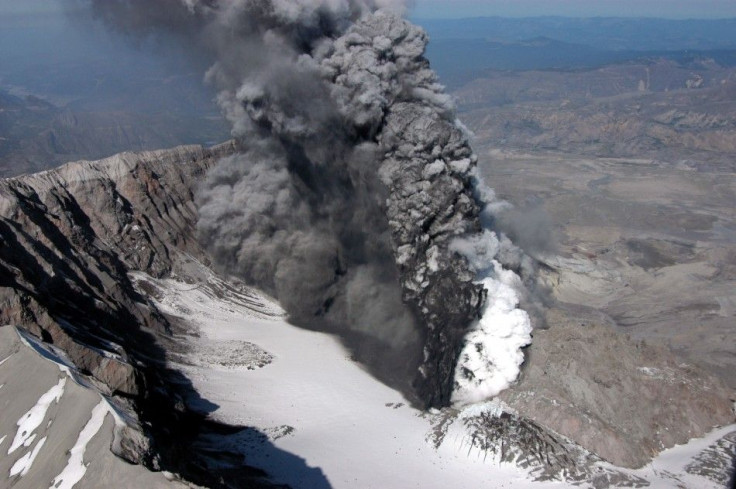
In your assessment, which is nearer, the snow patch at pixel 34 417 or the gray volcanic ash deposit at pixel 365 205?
the snow patch at pixel 34 417

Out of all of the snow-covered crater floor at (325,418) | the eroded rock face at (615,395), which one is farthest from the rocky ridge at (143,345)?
the snow-covered crater floor at (325,418)

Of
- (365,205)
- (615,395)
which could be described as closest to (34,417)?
(615,395)

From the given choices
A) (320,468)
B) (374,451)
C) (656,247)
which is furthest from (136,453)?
(656,247)

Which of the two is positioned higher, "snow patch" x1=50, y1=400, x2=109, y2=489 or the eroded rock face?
"snow patch" x1=50, y1=400, x2=109, y2=489

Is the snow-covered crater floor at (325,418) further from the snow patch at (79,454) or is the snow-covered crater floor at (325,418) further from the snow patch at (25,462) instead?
the snow patch at (25,462)

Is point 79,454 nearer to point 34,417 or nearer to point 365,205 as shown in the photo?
point 34,417

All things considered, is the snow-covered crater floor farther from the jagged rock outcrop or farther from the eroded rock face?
the jagged rock outcrop

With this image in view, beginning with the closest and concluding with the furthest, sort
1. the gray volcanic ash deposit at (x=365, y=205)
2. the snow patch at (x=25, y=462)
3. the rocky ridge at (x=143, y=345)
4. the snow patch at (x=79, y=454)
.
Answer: the snow patch at (x=79, y=454) → the snow patch at (x=25, y=462) → the rocky ridge at (x=143, y=345) → the gray volcanic ash deposit at (x=365, y=205)

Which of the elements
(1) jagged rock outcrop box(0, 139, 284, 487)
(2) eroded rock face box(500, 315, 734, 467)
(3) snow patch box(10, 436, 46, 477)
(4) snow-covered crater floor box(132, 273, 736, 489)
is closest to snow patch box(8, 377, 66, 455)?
(3) snow patch box(10, 436, 46, 477)
